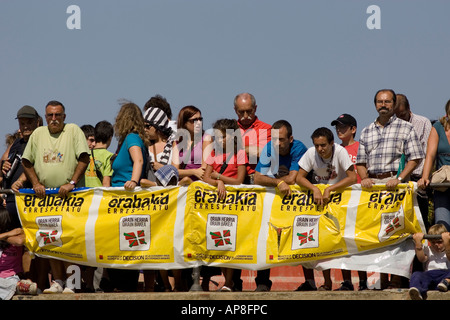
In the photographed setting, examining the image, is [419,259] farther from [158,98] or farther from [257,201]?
[158,98]

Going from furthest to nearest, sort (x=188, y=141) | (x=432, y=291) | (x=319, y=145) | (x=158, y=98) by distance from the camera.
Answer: (x=158, y=98), (x=188, y=141), (x=319, y=145), (x=432, y=291)

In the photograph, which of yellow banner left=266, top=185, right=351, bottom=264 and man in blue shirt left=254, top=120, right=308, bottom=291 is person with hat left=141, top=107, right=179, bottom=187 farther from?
yellow banner left=266, top=185, right=351, bottom=264

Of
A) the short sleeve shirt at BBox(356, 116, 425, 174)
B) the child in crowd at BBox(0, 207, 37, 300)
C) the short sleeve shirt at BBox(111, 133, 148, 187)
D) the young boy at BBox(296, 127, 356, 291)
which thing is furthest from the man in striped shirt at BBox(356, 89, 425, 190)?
the child in crowd at BBox(0, 207, 37, 300)

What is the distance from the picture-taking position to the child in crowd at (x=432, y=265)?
8.39 meters

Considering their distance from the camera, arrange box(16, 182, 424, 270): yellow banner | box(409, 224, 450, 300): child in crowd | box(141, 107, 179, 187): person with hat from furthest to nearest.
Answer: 1. box(141, 107, 179, 187): person with hat
2. box(16, 182, 424, 270): yellow banner
3. box(409, 224, 450, 300): child in crowd

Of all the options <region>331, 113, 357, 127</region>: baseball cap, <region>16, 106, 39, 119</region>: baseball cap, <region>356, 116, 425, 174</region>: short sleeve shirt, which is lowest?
<region>356, 116, 425, 174</region>: short sleeve shirt

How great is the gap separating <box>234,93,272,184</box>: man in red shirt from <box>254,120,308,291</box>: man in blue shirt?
182mm

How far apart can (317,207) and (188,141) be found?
6.82 feet

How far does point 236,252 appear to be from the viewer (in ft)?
30.2

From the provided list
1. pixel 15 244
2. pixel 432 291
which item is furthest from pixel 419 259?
pixel 15 244

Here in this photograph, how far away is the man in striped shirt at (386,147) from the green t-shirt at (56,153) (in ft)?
12.2

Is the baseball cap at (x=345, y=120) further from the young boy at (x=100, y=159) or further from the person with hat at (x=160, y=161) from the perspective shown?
the young boy at (x=100, y=159)

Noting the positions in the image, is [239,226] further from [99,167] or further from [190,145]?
[99,167]

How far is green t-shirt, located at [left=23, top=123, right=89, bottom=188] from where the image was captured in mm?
9625
